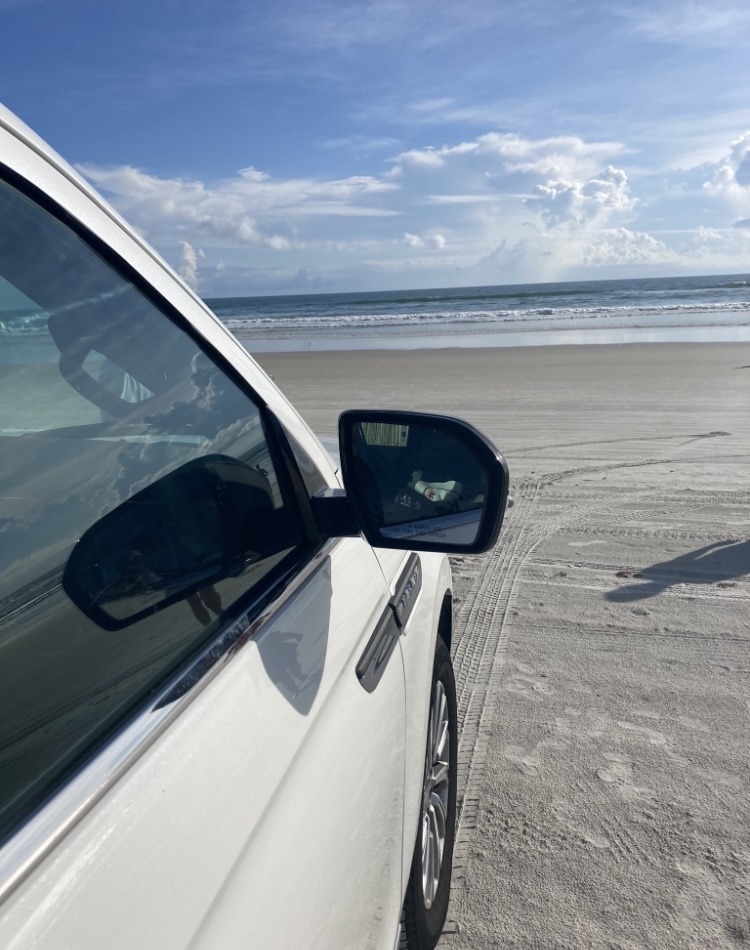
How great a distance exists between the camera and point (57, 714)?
1078 mm

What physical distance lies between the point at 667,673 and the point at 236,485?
2858 mm

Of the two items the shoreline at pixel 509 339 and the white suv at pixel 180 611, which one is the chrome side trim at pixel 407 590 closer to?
the white suv at pixel 180 611

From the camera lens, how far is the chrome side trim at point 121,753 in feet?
2.89

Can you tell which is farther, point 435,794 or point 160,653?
point 435,794

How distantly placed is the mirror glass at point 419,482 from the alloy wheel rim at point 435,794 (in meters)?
0.80

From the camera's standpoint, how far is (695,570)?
5.09 metres

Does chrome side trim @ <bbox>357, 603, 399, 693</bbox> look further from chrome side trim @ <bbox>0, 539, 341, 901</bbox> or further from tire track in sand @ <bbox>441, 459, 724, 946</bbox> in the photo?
tire track in sand @ <bbox>441, 459, 724, 946</bbox>

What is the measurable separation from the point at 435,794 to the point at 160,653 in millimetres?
1545

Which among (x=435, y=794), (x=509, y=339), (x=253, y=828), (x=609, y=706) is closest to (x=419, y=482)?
(x=253, y=828)

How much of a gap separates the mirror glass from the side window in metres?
0.23

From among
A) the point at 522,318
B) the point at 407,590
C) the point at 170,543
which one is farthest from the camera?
the point at 522,318

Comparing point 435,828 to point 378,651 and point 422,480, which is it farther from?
point 422,480

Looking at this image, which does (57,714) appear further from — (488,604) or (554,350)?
(554,350)

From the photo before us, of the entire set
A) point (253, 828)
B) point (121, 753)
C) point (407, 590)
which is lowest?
point (407, 590)
